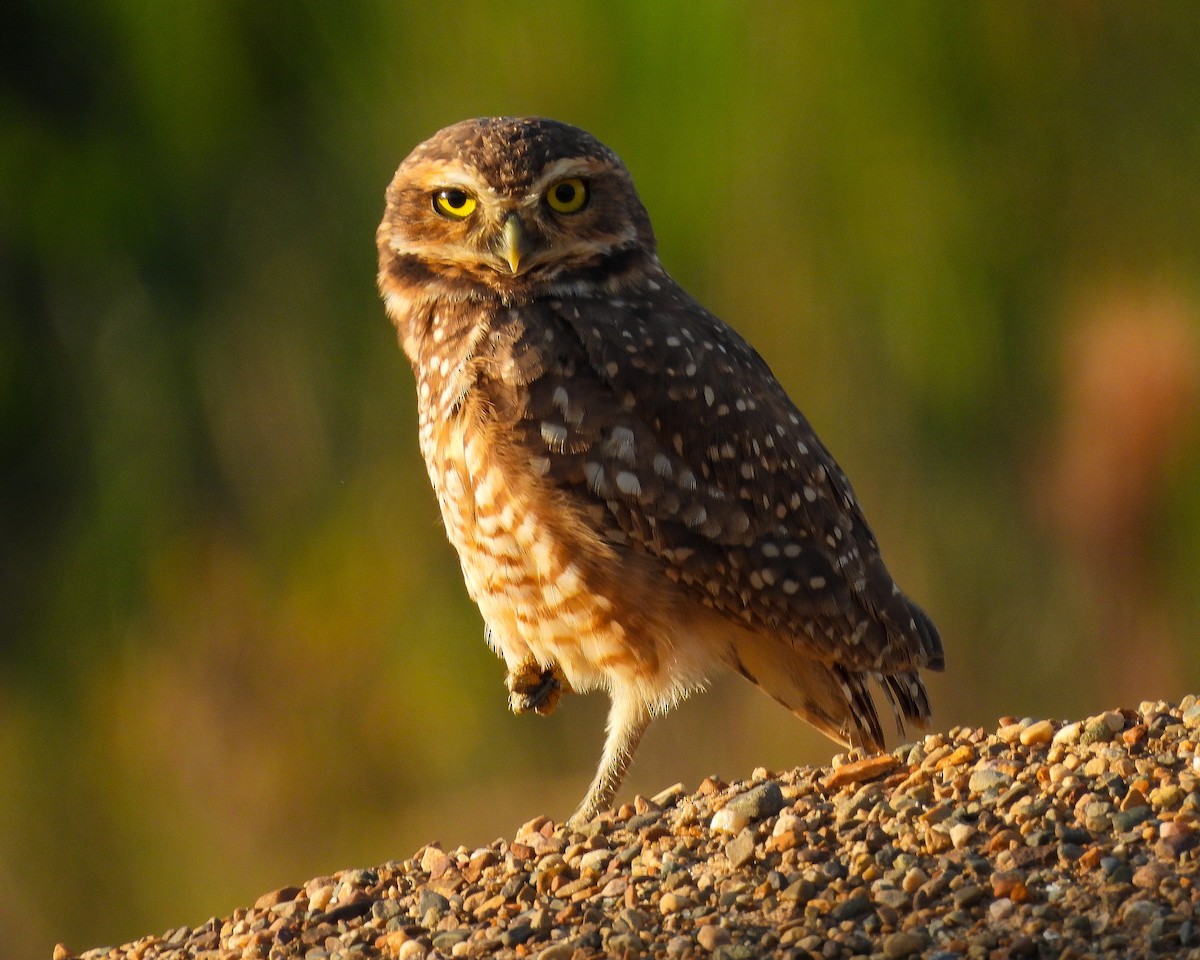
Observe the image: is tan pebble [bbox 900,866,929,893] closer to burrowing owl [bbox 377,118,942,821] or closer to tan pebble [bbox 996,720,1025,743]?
tan pebble [bbox 996,720,1025,743]

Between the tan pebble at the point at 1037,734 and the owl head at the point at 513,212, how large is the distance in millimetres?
1326

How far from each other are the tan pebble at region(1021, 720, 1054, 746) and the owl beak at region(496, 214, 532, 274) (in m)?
1.39

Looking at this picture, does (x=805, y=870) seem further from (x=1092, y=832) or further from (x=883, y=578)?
(x=883, y=578)

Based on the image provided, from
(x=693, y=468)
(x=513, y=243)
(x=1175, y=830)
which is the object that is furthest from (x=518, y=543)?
(x=1175, y=830)

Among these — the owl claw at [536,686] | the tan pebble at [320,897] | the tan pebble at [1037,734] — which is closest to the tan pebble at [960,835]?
the tan pebble at [1037,734]

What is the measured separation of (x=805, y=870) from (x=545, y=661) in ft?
3.69

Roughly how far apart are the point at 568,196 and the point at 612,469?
658 millimetres

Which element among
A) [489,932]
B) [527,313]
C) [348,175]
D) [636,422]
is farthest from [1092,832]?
[348,175]

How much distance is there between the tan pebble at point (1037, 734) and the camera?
2.83 m

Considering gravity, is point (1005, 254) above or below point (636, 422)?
above

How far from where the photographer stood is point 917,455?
18.2ft

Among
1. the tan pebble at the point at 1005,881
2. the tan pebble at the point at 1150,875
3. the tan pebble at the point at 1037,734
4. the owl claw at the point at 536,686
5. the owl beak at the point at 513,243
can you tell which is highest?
the owl beak at the point at 513,243

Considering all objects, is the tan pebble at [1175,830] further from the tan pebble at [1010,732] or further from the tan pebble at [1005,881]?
the tan pebble at [1010,732]

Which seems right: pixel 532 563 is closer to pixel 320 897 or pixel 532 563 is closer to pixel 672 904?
pixel 320 897
